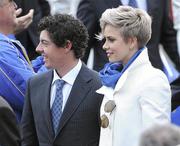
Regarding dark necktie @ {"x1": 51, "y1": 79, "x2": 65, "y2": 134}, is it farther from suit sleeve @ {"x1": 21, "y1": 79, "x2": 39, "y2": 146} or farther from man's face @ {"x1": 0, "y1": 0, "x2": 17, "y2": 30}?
man's face @ {"x1": 0, "y1": 0, "x2": 17, "y2": 30}

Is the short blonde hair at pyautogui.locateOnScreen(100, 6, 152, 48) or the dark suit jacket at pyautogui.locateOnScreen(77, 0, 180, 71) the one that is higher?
the short blonde hair at pyautogui.locateOnScreen(100, 6, 152, 48)

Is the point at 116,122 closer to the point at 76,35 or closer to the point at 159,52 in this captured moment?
the point at 76,35

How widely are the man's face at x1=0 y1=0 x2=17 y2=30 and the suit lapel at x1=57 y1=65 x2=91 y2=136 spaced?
106 cm

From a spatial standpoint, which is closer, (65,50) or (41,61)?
(65,50)

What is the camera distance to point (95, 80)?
19.1 feet

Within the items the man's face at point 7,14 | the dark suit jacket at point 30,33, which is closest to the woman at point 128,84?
the man's face at point 7,14

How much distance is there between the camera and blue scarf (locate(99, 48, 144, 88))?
214 inches

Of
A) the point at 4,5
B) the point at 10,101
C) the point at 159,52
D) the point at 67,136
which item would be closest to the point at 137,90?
the point at 67,136

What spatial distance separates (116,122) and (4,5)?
1.72 m

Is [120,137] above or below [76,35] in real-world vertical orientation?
below

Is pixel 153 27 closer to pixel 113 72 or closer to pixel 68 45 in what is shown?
pixel 68 45

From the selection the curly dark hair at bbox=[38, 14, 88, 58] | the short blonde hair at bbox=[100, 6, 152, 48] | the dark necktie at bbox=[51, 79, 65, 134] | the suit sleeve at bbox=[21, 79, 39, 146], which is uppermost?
the short blonde hair at bbox=[100, 6, 152, 48]

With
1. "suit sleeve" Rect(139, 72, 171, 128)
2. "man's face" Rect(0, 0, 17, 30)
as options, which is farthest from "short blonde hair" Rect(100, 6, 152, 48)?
"man's face" Rect(0, 0, 17, 30)

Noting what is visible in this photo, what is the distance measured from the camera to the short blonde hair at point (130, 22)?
5.43 m
